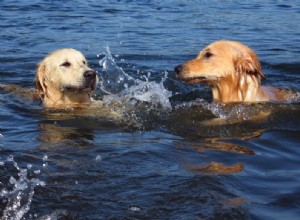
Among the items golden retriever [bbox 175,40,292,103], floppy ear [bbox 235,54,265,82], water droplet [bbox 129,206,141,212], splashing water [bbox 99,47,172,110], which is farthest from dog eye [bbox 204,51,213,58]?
water droplet [bbox 129,206,141,212]

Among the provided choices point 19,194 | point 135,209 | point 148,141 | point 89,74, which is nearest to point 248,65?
point 148,141

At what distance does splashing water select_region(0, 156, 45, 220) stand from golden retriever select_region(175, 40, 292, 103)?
2684 mm

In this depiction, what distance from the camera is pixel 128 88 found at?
8867 millimetres

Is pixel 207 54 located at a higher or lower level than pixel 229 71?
higher

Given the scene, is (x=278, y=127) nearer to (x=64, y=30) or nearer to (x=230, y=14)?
(x=64, y=30)

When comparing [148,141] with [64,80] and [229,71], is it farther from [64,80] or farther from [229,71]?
[64,80]

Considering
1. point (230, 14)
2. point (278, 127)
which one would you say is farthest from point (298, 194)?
point (230, 14)

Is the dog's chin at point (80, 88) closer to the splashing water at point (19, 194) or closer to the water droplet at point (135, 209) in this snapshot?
the splashing water at point (19, 194)

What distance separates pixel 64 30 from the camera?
41.7 ft

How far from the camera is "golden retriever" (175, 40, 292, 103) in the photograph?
22.6ft

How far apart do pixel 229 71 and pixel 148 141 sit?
1.60 meters

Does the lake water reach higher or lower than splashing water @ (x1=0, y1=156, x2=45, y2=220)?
lower

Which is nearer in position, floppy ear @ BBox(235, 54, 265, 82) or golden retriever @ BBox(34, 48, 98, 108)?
floppy ear @ BBox(235, 54, 265, 82)

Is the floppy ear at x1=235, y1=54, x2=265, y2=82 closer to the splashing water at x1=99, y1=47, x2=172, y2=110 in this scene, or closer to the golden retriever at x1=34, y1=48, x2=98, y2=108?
the splashing water at x1=99, y1=47, x2=172, y2=110
